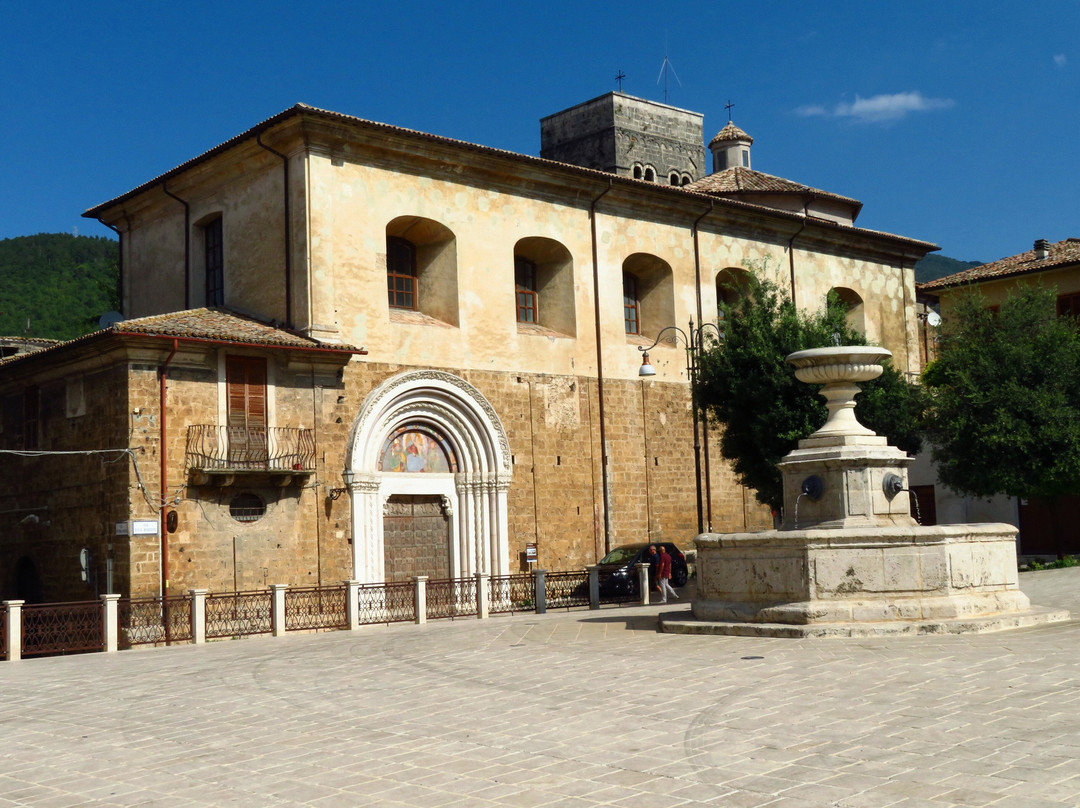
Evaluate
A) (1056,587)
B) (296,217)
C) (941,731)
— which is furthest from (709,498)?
(941,731)

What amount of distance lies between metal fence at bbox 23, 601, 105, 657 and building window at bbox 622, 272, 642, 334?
1505cm

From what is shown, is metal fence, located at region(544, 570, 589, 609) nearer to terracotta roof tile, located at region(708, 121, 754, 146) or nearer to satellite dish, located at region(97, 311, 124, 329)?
satellite dish, located at region(97, 311, 124, 329)

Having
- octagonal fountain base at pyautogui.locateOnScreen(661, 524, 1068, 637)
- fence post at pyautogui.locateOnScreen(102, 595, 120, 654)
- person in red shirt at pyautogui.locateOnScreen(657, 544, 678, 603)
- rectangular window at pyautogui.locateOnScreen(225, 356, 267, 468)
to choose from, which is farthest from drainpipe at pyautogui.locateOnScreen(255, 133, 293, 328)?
octagonal fountain base at pyautogui.locateOnScreen(661, 524, 1068, 637)

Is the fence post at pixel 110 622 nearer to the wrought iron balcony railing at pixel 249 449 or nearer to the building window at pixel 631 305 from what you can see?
the wrought iron balcony railing at pixel 249 449

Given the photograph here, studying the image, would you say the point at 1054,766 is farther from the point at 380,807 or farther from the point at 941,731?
the point at 380,807

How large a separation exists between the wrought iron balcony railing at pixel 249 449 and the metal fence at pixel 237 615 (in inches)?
90.2

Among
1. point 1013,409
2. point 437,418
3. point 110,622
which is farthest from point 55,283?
point 1013,409

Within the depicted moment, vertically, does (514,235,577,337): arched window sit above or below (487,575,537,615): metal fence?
above

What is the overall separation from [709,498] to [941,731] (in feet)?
67.8

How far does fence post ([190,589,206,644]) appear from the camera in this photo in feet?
57.8

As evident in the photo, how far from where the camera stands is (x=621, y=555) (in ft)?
78.9

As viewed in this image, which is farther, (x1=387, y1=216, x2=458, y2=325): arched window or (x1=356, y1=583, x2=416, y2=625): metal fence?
(x1=387, y1=216, x2=458, y2=325): arched window

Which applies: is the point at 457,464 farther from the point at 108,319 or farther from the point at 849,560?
the point at 849,560

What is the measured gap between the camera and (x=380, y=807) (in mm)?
5855
